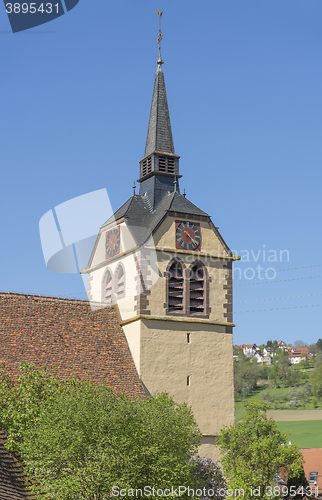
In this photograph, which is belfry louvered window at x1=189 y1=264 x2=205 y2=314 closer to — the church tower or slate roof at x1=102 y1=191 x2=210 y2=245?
the church tower

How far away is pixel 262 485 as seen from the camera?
29.8 metres

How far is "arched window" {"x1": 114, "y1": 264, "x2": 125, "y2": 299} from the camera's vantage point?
113 feet

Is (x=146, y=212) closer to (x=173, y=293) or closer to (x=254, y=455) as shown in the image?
(x=173, y=293)

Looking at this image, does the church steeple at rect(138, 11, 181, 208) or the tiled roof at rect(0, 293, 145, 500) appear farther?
the church steeple at rect(138, 11, 181, 208)

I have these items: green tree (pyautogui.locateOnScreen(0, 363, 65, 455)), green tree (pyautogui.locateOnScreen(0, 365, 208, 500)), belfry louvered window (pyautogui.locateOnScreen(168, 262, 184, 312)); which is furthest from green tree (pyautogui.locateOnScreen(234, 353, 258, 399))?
green tree (pyautogui.locateOnScreen(0, 365, 208, 500))

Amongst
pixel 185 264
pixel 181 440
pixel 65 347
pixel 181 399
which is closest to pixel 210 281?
pixel 185 264

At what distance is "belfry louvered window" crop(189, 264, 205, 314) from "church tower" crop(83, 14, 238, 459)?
1.9 inches

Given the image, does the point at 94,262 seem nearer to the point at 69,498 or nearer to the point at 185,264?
the point at 185,264

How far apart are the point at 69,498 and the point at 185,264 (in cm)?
1466

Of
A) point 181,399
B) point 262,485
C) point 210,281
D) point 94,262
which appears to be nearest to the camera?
point 262,485

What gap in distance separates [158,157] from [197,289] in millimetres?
7520

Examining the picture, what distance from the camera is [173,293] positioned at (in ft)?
110

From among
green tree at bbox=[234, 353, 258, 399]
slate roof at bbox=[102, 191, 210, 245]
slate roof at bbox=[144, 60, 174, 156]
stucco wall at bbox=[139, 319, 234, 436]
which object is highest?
green tree at bbox=[234, 353, 258, 399]

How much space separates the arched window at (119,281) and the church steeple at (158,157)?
368cm
